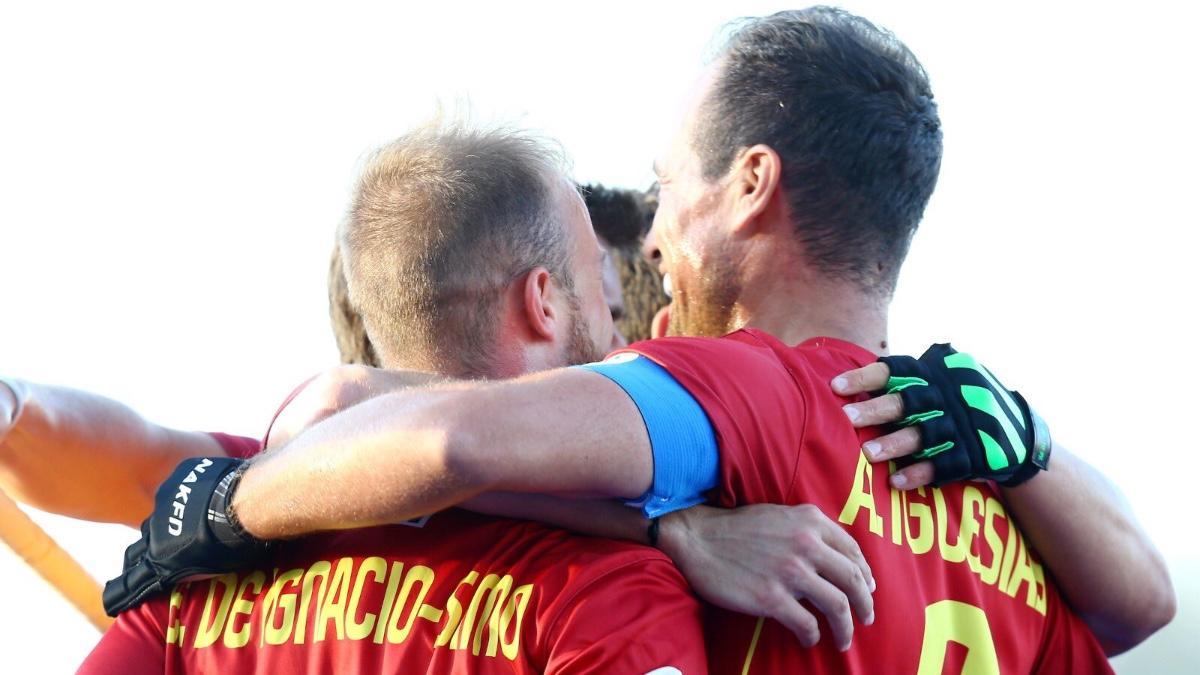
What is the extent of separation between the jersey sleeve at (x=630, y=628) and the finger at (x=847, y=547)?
0.24 m

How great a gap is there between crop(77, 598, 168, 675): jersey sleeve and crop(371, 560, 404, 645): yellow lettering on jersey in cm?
50

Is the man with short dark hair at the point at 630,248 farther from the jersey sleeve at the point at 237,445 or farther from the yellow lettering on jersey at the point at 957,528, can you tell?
the yellow lettering on jersey at the point at 957,528

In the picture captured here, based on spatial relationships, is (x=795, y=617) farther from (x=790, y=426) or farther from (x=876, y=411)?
(x=876, y=411)

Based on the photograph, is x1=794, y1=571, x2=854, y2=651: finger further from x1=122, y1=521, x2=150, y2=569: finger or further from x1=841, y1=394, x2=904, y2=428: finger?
x1=122, y1=521, x2=150, y2=569: finger

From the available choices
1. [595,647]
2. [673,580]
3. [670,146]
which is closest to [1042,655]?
[673,580]

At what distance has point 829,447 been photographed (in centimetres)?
201

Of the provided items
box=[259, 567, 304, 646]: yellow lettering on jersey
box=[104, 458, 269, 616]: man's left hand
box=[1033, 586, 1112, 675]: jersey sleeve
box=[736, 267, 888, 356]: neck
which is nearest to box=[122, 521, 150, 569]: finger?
box=[104, 458, 269, 616]: man's left hand

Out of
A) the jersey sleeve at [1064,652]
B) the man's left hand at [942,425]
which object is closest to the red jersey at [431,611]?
the man's left hand at [942,425]

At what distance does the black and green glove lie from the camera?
2109mm

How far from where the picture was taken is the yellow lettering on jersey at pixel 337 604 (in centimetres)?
200

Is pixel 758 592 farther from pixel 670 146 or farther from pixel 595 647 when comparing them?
pixel 670 146

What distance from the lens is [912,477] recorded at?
2.09 meters

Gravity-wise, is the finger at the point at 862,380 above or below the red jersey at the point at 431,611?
above

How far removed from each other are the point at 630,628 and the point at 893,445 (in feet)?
2.03
